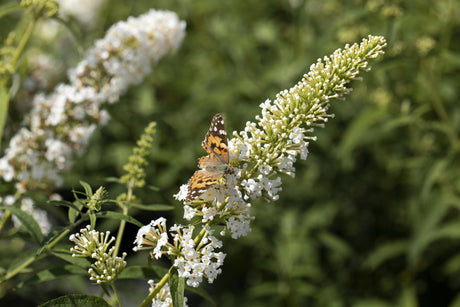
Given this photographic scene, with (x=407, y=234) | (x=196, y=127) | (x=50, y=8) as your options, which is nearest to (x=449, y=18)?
(x=407, y=234)

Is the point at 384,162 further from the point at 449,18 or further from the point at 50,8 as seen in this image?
the point at 50,8

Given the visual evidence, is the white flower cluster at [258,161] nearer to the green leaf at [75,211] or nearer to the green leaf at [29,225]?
the green leaf at [75,211]

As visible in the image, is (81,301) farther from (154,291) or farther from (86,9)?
(86,9)

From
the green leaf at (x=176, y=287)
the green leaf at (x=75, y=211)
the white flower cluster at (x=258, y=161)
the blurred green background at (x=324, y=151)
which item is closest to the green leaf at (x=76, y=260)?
the green leaf at (x=75, y=211)

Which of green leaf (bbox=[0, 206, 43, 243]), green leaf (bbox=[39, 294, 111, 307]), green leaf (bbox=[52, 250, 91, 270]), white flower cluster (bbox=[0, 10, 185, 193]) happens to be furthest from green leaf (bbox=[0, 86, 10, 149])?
green leaf (bbox=[39, 294, 111, 307])

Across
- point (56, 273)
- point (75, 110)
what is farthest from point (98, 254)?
point (75, 110)

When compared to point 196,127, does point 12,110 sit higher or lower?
lower
